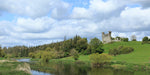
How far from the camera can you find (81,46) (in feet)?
425

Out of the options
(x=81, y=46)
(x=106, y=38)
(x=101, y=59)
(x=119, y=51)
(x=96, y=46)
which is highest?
(x=106, y=38)

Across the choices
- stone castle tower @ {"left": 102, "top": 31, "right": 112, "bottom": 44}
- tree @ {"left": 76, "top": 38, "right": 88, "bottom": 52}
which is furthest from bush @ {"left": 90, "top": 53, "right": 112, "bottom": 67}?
stone castle tower @ {"left": 102, "top": 31, "right": 112, "bottom": 44}

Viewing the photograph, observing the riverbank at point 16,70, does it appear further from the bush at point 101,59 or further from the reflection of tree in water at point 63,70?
the bush at point 101,59

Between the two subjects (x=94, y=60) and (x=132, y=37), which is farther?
(x=132, y=37)

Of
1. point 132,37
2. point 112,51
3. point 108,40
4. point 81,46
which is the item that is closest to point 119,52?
point 112,51

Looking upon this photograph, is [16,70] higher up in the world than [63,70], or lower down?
higher up

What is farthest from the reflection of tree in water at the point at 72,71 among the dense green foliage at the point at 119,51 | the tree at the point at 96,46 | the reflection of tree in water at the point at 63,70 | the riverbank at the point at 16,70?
the tree at the point at 96,46

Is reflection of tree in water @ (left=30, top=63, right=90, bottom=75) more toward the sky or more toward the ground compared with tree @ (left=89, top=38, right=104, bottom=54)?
more toward the ground

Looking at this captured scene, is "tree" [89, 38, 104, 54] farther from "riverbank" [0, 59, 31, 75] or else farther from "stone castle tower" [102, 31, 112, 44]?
"riverbank" [0, 59, 31, 75]

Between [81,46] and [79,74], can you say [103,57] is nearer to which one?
[79,74]

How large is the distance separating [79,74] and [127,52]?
57.6m

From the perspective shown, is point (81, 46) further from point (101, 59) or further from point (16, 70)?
point (16, 70)

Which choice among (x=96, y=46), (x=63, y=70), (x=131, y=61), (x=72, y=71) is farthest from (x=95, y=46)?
(x=72, y=71)

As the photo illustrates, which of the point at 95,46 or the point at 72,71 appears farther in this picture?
the point at 95,46
